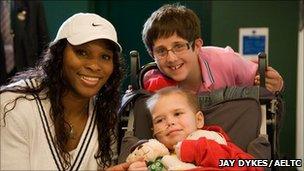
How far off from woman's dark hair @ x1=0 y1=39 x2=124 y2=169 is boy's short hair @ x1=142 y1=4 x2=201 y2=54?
10.2 inches

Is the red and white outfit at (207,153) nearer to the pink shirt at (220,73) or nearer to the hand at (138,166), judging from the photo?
the hand at (138,166)

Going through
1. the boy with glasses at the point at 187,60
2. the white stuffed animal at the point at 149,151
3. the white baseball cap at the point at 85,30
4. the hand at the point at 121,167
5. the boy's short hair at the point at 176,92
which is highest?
the white baseball cap at the point at 85,30

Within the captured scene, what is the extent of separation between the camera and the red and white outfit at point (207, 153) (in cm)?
179

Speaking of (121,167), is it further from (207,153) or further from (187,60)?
(187,60)

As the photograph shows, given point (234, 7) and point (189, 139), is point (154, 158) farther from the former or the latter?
point (234, 7)

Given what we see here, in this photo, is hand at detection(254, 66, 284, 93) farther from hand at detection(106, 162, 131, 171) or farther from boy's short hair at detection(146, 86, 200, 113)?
hand at detection(106, 162, 131, 171)

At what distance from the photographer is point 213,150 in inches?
71.1

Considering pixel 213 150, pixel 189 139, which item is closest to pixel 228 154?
pixel 213 150

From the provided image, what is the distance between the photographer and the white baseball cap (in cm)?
189

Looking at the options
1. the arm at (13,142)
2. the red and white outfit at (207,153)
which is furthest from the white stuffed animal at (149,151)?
the arm at (13,142)

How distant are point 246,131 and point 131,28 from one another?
3.17 meters

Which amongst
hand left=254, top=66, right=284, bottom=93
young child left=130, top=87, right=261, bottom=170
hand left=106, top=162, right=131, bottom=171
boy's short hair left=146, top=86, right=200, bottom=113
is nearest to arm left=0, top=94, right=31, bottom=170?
hand left=106, top=162, right=131, bottom=171

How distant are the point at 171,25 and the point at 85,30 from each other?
520mm

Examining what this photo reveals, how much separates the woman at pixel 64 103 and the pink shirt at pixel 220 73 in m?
0.35
